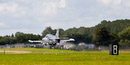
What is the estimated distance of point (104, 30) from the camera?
4951 inches

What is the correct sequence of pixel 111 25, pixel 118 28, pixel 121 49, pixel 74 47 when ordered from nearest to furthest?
pixel 121 49
pixel 74 47
pixel 118 28
pixel 111 25

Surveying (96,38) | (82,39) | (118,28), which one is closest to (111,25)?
(118,28)

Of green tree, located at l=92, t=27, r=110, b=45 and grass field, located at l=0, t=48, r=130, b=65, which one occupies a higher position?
green tree, located at l=92, t=27, r=110, b=45

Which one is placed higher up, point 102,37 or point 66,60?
point 102,37

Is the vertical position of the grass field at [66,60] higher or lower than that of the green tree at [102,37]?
lower

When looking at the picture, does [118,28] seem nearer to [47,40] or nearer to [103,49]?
[47,40]

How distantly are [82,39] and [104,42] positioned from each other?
141 ft

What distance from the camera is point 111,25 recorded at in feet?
655

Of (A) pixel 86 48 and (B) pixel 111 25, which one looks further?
(B) pixel 111 25

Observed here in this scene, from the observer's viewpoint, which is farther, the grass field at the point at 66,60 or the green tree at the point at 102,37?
the green tree at the point at 102,37

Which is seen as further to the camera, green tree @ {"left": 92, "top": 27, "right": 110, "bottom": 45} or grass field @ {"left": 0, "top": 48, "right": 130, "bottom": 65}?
green tree @ {"left": 92, "top": 27, "right": 110, "bottom": 45}

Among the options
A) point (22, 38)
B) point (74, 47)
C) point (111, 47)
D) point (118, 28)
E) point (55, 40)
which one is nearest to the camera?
point (111, 47)

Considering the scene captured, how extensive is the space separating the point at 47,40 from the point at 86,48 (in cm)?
3545

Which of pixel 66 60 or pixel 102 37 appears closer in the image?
pixel 66 60
